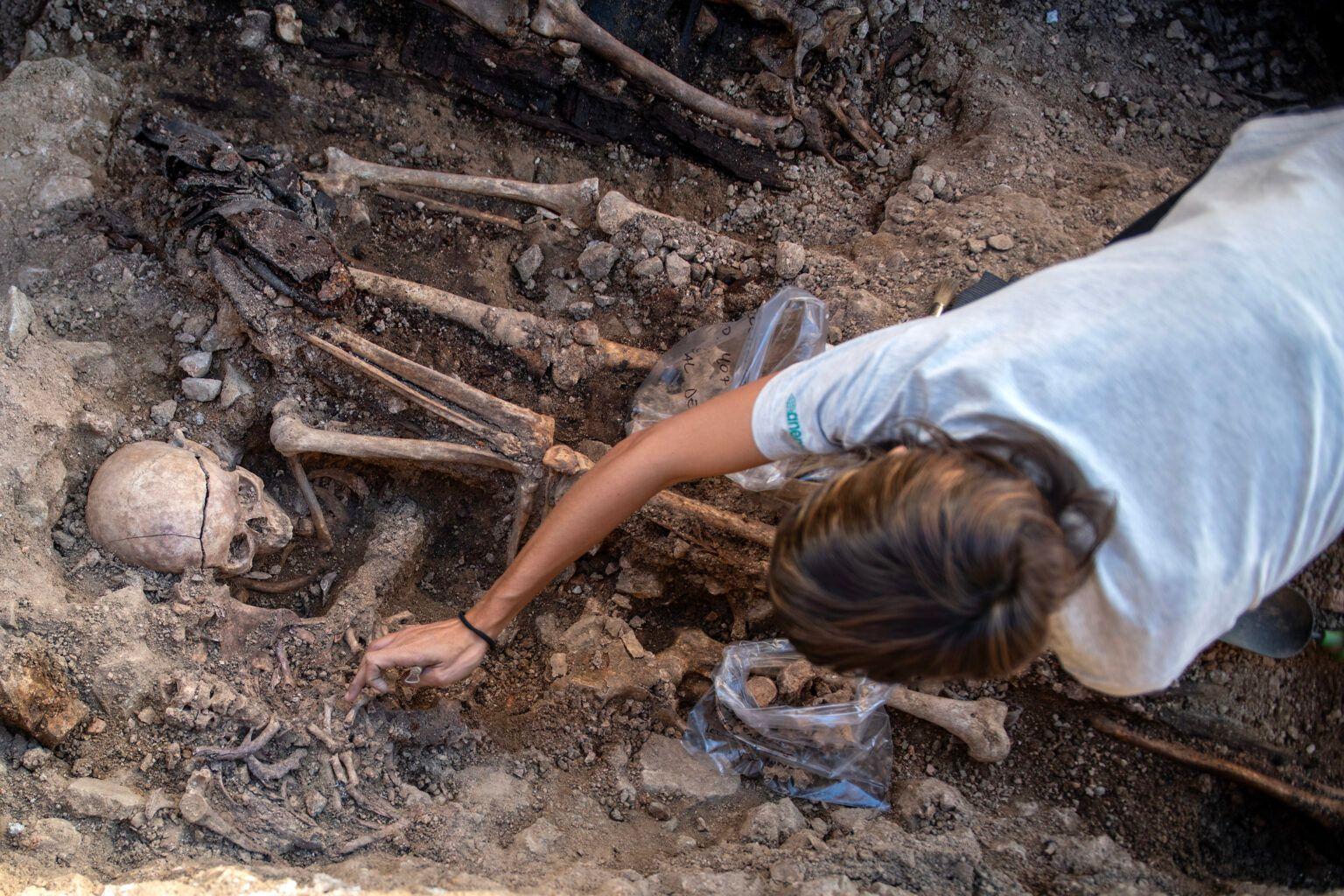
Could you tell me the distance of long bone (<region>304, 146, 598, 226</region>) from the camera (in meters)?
2.89

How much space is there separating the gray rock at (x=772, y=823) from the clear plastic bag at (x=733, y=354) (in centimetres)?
119

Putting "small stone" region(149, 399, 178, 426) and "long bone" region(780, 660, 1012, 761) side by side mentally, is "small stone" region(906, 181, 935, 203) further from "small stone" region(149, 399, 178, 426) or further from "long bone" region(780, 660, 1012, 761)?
"small stone" region(149, 399, 178, 426)

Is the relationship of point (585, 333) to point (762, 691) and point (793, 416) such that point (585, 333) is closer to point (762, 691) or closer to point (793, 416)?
point (762, 691)

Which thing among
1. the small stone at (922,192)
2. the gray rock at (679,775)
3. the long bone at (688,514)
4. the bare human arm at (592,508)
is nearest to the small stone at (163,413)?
the bare human arm at (592,508)

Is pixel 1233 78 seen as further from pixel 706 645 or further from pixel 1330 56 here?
pixel 706 645

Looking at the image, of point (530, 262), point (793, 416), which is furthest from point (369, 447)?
point (793, 416)

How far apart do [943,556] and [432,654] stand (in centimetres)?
139

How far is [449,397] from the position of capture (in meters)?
2.61

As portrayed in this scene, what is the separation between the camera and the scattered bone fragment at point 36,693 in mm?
1901

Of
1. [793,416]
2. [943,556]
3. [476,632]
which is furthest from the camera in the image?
[476,632]

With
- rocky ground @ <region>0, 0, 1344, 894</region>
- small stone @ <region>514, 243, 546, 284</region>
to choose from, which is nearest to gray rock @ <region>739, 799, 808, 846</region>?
rocky ground @ <region>0, 0, 1344, 894</region>

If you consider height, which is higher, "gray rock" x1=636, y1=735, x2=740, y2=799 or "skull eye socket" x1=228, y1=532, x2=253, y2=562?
"gray rock" x1=636, y1=735, x2=740, y2=799

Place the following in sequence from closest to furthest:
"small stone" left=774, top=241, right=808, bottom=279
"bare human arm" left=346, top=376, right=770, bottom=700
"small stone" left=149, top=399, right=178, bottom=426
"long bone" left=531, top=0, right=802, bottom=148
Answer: "bare human arm" left=346, top=376, right=770, bottom=700
"small stone" left=149, top=399, right=178, bottom=426
"small stone" left=774, top=241, right=808, bottom=279
"long bone" left=531, top=0, right=802, bottom=148

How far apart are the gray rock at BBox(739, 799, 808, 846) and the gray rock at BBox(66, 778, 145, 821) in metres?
1.44
